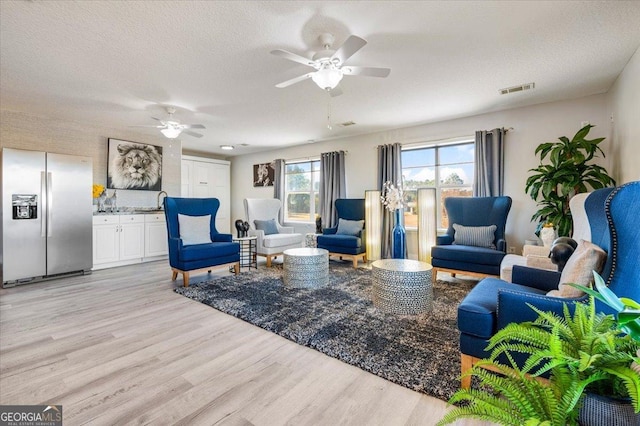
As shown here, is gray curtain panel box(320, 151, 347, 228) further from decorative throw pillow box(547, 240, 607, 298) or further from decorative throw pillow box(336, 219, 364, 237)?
decorative throw pillow box(547, 240, 607, 298)

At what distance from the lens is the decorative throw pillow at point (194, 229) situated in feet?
13.3

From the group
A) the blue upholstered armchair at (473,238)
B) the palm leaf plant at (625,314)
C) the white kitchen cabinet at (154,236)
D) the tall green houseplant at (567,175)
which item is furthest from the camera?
the white kitchen cabinet at (154,236)

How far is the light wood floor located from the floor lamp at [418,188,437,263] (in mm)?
3204

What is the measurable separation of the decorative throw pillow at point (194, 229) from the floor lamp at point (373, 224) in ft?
8.97

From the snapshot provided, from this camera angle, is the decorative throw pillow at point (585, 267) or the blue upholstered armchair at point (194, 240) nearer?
the decorative throw pillow at point (585, 267)

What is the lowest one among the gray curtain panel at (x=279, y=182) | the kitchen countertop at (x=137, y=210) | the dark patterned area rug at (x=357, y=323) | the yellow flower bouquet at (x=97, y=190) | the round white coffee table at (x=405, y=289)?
the dark patterned area rug at (x=357, y=323)

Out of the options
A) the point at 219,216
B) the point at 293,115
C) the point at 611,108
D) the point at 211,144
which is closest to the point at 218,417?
the point at 293,115

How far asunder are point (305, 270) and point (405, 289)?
1332 millimetres

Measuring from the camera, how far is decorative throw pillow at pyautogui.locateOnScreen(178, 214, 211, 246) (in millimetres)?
4066

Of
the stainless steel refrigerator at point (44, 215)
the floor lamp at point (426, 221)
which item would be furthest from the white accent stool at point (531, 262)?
the stainless steel refrigerator at point (44, 215)

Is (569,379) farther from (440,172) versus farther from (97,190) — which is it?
(97,190)

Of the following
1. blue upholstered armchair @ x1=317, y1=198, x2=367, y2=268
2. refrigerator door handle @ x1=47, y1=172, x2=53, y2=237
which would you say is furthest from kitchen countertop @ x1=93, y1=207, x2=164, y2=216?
blue upholstered armchair @ x1=317, y1=198, x2=367, y2=268

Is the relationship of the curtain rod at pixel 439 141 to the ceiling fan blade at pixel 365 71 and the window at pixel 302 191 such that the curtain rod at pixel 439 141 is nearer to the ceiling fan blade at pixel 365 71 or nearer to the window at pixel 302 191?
the window at pixel 302 191

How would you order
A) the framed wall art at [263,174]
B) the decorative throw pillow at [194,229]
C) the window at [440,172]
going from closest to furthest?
the decorative throw pillow at [194,229] → the window at [440,172] → the framed wall art at [263,174]
